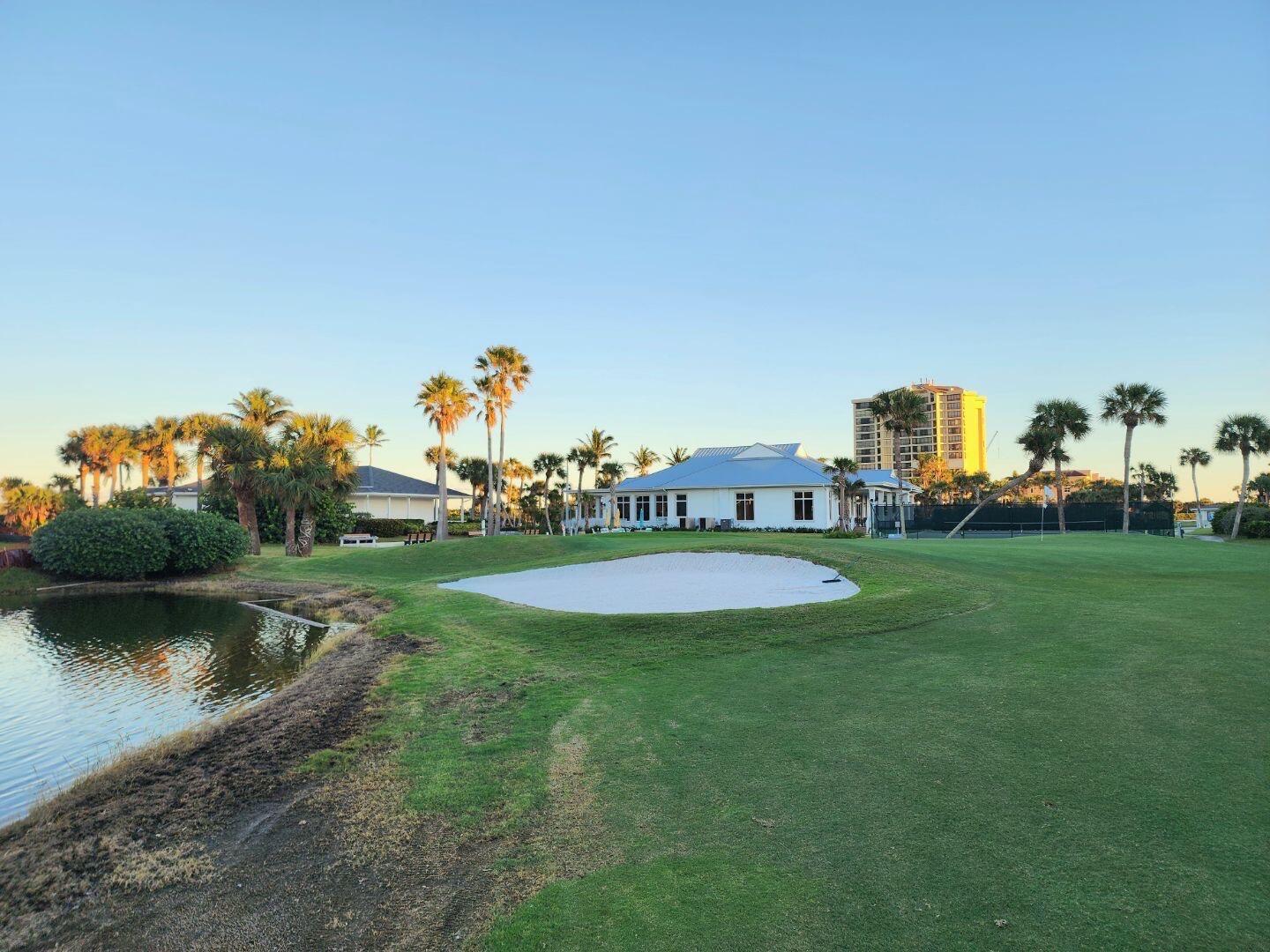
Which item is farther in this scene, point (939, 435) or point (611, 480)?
point (939, 435)

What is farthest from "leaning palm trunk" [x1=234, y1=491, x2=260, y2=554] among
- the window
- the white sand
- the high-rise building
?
the high-rise building

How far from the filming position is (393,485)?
178 feet

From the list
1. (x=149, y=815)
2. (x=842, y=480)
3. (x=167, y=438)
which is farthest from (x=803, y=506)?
(x=167, y=438)

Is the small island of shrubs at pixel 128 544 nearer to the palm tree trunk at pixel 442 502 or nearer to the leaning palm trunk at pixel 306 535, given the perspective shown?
the leaning palm trunk at pixel 306 535

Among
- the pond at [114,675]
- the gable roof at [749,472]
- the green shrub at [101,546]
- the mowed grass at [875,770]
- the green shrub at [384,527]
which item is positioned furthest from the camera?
the green shrub at [384,527]

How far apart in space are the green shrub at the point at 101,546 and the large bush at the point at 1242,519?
51281mm

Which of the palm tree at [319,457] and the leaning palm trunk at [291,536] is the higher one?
the palm tree at [319,457]

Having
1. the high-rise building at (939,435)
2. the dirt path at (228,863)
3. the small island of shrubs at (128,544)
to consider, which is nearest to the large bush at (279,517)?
the small island of shrubs at (128,544)

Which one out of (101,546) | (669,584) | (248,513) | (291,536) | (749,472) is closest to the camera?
(669,584)

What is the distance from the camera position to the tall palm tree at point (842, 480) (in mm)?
40500

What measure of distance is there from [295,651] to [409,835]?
9927 millimetres

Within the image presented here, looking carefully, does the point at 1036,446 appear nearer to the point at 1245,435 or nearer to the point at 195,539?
the point at 1245,435

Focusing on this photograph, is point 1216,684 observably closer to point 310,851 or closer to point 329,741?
point 310,851

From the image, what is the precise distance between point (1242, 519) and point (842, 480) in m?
22.9
